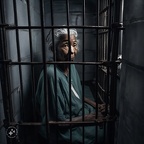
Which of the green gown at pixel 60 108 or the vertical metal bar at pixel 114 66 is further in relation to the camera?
the green gown at pixel 60 108

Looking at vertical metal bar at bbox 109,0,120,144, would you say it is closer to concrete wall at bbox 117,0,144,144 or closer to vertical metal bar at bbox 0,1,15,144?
concrete wall at bbox 117,0,144,144

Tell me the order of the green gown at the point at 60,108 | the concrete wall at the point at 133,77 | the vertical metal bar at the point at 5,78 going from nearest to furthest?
the concrete wall at the point at 133,77, the vertical metal bar at the point at 5,78, the green gown at the point at 60,108

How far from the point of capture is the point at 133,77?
0.83 metres

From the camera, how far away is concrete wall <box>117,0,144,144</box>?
29.5 inches

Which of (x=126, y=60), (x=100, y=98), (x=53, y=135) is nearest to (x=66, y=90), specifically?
(x=53, y=135)

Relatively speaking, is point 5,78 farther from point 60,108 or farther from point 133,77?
point 133,77

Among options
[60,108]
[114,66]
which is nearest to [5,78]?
[60,108]

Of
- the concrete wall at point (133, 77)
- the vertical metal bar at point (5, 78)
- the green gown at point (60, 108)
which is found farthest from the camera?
the green gown at point (60, 108)

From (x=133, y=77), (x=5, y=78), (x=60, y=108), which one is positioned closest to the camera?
(x=133, y=77)

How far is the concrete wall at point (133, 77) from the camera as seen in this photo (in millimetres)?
749

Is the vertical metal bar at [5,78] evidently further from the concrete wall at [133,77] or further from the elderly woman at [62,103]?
the concrete wall at [133,77]

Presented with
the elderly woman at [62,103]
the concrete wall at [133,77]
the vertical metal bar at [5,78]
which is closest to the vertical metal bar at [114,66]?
the concrete wall at [133,77]

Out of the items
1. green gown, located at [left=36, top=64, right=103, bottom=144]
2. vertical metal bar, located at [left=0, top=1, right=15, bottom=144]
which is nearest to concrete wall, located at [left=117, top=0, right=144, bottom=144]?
green gown, located at [left=36, top=64, right=103, bottom=144]

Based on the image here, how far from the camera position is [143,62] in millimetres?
721
